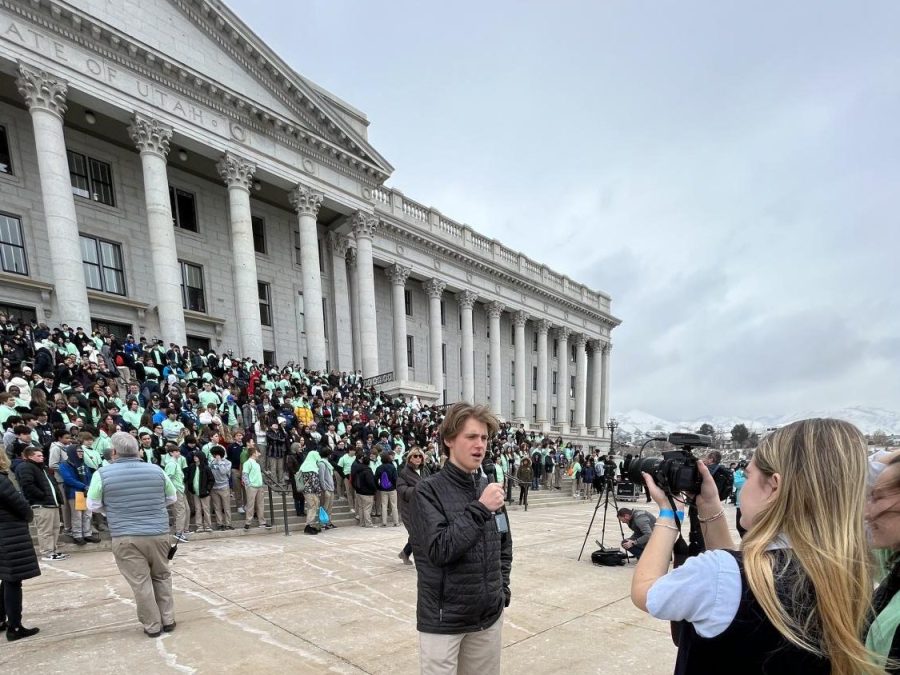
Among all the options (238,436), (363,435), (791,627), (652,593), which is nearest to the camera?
(791,627)

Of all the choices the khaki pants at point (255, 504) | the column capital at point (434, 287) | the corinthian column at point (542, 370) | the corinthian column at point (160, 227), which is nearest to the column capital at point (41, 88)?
the corinthian column at point (160, 227)

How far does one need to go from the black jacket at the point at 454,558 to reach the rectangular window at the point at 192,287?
22656mm

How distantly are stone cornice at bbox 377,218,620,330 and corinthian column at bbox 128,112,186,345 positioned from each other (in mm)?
11970

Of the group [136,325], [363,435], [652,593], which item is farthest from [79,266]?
[652,593]

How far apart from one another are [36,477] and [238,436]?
393 centimetres

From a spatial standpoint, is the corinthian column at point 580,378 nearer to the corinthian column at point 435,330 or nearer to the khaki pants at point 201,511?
the corinthian column at point 435,330

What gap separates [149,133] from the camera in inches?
676

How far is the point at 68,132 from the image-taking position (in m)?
18.1

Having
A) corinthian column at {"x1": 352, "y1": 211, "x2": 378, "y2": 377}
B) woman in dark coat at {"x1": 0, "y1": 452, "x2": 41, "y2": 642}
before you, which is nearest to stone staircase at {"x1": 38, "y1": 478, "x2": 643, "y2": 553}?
woman in dark coat at {"x1": 0, "y1": 452, "x2": 41, "y2": 642}

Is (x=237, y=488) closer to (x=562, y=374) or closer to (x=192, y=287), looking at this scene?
(x=192, y=287)

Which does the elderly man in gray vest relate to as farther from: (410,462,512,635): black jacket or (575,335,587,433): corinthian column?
(575,335,587,433): corinthian column

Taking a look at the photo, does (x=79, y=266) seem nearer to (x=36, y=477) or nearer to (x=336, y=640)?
(x=36, y=477)

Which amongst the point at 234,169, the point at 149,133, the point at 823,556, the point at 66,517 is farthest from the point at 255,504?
the point at 234,169

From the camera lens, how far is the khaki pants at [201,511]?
8.30 meters
